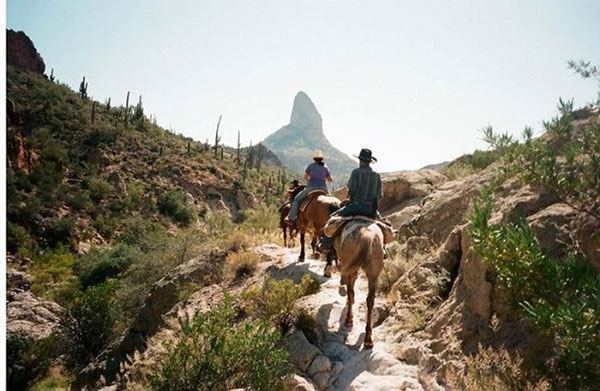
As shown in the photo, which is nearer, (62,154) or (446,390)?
(446,390)

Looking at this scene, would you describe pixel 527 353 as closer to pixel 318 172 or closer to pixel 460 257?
pixel 460 257

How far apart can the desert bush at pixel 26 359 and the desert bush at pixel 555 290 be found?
17.5 m

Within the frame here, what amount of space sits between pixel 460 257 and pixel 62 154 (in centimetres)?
4145

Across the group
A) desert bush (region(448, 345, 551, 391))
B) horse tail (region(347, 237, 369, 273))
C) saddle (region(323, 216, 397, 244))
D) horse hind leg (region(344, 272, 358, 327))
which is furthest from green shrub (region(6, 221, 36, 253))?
desert bush (region(448, 345, 551, 391))

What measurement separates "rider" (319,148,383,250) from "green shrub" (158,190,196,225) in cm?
3370

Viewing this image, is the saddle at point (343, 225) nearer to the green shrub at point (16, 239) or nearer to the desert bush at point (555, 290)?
the desert bush at point (555, 290)

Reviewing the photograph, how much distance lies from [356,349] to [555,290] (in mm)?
3839

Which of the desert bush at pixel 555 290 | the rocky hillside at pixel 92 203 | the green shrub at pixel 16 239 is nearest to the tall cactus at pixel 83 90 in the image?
the rocky hillside at pixel 92 203

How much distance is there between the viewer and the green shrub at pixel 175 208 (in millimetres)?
40094

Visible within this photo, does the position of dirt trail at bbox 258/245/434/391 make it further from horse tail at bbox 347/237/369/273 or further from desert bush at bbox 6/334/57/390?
desert bush at bbox 6/334/57/390

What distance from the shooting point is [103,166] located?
4288cm

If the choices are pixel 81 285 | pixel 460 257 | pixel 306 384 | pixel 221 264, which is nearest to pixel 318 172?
pixel 221 264

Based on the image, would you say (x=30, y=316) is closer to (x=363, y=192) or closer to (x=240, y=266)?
(x=240, y=266)

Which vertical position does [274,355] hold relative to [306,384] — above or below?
above
